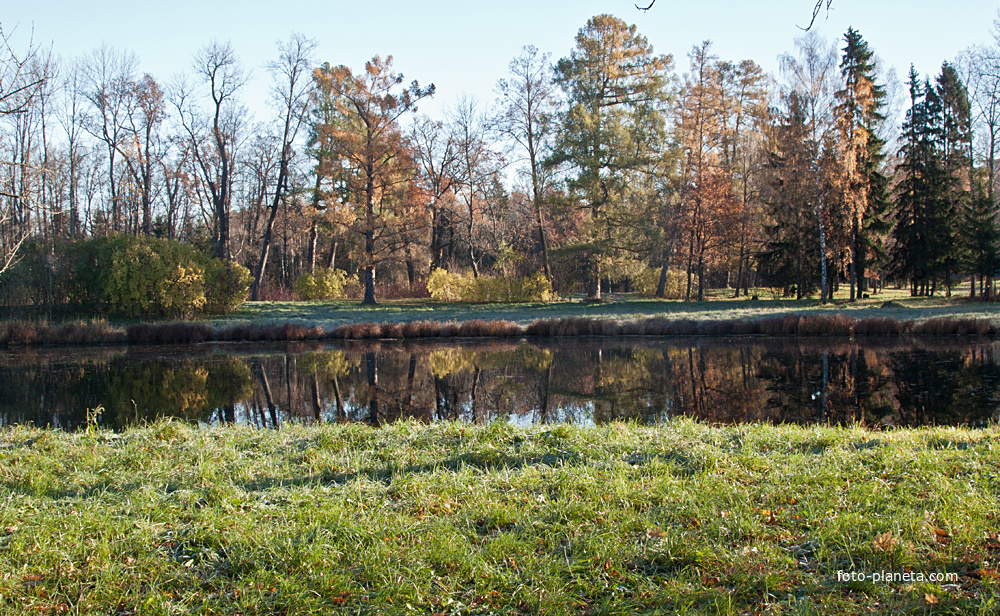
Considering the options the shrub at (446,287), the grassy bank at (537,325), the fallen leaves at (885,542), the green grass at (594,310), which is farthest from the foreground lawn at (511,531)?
the shrub at (446,287)

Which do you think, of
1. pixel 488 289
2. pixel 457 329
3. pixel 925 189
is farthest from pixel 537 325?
pixel 925 189

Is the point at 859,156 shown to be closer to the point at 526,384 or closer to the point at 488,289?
the point at 488,289

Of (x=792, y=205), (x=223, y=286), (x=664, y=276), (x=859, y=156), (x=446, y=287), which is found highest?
(x=859, y=156)

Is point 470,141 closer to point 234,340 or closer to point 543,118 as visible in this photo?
point 543,118

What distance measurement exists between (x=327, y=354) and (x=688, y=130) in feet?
69.9

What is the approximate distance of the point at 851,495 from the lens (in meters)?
3.97

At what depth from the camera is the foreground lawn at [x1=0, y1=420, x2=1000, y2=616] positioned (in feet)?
9.98

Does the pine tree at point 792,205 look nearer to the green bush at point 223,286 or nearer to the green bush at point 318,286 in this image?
the green bush at point 318,286

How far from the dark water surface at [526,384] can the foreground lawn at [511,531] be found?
4.07 m

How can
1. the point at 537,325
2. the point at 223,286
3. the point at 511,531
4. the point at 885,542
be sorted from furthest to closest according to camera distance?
1. the point at 223,286
2. the point at 537,325
3. the point at 511,531
4. the point at 885,542

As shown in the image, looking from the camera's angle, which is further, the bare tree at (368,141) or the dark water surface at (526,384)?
the bare tree at (368,141)

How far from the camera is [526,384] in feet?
41.3

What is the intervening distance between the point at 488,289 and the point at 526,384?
61.8 feet

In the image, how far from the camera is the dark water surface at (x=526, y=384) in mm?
9695
